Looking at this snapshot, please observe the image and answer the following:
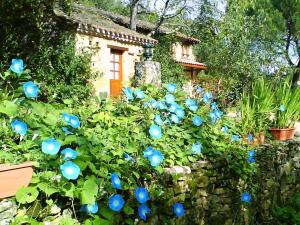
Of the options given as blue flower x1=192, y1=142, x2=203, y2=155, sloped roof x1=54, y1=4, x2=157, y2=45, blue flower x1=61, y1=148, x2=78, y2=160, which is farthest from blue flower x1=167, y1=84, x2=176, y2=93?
sloped roof x1=54, y1=4, x2=157, y2=45

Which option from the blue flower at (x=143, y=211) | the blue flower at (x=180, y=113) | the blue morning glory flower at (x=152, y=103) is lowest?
the blue flower at (x=143, y=211)

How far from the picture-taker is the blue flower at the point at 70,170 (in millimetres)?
1830

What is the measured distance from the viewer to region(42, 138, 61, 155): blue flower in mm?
1868

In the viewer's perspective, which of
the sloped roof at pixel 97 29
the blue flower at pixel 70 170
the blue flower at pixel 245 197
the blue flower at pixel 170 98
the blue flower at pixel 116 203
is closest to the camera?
the blue flower at pixel 70 170

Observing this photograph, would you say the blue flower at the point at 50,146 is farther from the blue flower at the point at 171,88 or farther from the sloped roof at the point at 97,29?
the sloped roof at the point at 97,29

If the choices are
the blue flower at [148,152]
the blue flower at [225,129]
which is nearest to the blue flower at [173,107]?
the blue flower at [225,129]

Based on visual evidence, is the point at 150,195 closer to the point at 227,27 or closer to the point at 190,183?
the point at 190,183

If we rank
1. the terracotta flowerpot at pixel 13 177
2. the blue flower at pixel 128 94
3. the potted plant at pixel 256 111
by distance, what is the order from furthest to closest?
the potted plant at pixel 256 111 → the blue flower at pixel 128 94 → the terracotta flowerpot at pixel 13 177

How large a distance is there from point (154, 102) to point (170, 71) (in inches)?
545

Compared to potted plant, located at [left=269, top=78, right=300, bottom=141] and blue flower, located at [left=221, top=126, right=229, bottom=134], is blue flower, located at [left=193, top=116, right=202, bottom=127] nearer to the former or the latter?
blue flower, located at [left=221, top=126, right=229, bottom=134]

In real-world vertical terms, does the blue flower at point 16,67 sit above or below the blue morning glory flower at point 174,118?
above

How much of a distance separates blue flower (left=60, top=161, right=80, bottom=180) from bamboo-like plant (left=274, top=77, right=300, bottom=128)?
324 cm

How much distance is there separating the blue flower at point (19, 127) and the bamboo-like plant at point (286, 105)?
3346mm

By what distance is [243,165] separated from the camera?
3277 mm
